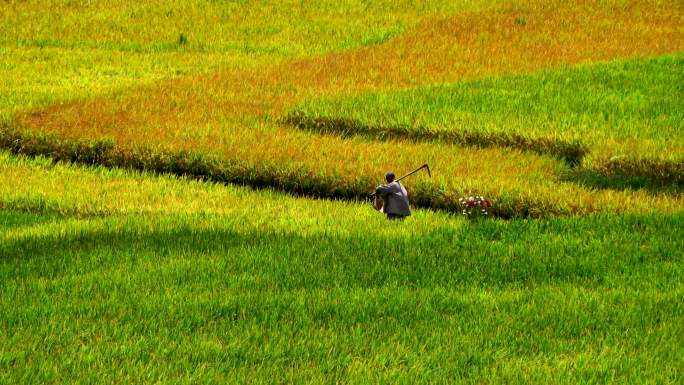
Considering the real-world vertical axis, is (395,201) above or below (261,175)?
above

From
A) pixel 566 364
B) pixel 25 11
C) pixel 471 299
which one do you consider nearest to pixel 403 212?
pixel 471 299

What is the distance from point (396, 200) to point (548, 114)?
517 cm

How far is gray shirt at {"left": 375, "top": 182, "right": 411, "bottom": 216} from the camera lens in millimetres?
7910

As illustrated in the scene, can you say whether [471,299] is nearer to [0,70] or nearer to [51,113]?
[51,113]

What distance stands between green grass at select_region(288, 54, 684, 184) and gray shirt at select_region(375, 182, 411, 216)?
11.5 feet

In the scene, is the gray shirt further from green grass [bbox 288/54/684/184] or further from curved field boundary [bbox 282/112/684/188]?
green grass [bbox 288/54/684/184]

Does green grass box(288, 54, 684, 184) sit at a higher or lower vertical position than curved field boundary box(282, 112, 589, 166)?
higher

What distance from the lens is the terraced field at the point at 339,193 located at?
5.60 m

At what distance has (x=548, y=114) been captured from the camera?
12.6m

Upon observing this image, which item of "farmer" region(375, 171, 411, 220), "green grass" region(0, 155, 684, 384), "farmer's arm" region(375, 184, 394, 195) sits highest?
"farmer's arm" region(375, 184, 394, 195)

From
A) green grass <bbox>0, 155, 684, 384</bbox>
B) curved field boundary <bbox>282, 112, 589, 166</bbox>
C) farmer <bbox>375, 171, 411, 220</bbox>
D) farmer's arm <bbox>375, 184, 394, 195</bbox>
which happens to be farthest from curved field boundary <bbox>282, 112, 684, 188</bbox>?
farmer's arm <bbox>375, 184, 394, 195</bbox>

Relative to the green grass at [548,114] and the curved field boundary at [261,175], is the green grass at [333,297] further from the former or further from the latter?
the green grass at [548,114]

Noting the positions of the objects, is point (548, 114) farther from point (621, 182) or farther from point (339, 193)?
point (339, 193)

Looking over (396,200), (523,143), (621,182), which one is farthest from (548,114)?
(396,200)
